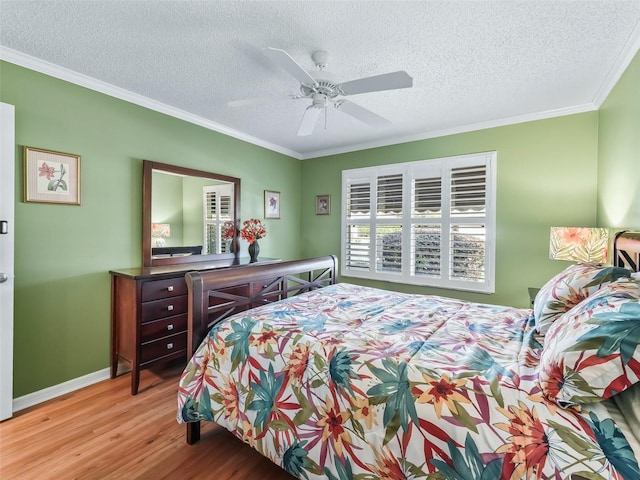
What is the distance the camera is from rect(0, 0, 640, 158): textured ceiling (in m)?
1.65

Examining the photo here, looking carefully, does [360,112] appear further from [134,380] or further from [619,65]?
[134,380]

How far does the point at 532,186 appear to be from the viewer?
3.04 metres

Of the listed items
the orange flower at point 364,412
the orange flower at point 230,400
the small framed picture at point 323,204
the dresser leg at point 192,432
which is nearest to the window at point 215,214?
the small framed picture at point 323,204

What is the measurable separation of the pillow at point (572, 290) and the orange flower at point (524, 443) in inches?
26.7

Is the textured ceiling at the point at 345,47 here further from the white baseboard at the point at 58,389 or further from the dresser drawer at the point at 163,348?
the white baseboard at the point at 58,389

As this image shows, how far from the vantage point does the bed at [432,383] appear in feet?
2.92

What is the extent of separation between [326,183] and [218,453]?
3600mm

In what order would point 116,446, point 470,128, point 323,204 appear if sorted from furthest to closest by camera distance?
point 323,204
point 470,128
point 116,446

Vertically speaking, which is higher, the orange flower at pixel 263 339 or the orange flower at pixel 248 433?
the orange flower at pixel 263 339

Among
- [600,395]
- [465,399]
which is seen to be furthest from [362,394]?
[600,395]

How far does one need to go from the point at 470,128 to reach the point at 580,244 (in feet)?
5.58

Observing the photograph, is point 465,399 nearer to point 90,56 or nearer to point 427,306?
point 427,306

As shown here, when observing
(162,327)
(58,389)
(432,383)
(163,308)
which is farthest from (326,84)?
(58,389)

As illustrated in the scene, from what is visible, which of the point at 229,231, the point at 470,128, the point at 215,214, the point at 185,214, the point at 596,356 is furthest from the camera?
the point at 229,231
